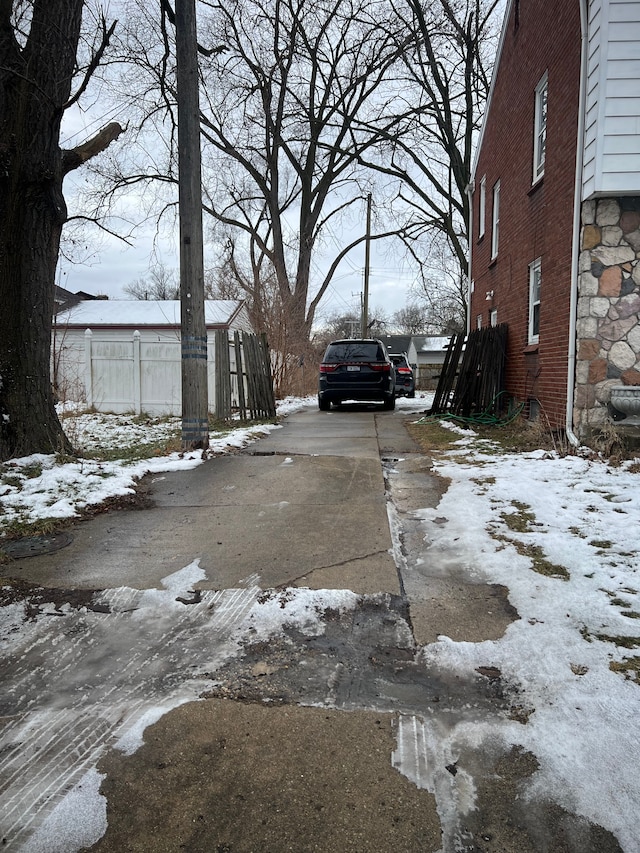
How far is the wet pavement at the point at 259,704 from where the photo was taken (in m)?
1.59

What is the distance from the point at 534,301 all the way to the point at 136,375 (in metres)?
9.95

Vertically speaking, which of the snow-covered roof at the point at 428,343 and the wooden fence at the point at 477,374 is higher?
the snow-covered roof at the point at 428,343

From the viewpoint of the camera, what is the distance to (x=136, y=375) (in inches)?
578

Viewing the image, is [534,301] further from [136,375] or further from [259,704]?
[136,375]

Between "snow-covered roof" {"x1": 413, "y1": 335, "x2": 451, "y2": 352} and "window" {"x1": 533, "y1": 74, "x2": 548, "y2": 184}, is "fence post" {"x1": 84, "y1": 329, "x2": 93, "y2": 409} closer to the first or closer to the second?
"window" {"x1": 533, "y1": 74, "x2": 548, "y2": 184}

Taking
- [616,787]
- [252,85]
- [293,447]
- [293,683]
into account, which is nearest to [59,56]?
[293,447]

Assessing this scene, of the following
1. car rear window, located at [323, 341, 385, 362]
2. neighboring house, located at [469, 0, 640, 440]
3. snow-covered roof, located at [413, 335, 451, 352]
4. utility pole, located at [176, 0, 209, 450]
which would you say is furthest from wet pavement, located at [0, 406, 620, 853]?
snow-covered roof, located at [413, 335, 451, 352]

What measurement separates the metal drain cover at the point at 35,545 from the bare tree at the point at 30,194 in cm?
204

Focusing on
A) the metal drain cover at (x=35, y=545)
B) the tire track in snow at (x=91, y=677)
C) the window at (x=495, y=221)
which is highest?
the window at (x=495, y=221)

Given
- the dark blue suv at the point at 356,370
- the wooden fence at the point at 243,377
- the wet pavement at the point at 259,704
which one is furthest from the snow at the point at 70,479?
the dark blue suv at the point at 356,370

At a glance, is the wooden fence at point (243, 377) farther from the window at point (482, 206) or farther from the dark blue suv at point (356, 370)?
the window at point (482, 206)

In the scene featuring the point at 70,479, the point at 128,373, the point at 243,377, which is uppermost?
the point at 128,373

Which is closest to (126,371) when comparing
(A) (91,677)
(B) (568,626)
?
(A) (91,677)

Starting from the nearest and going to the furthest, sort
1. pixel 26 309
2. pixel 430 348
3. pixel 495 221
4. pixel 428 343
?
pixel 26 309, pixel 495 221, pixel 430 348, pixel 428 343
